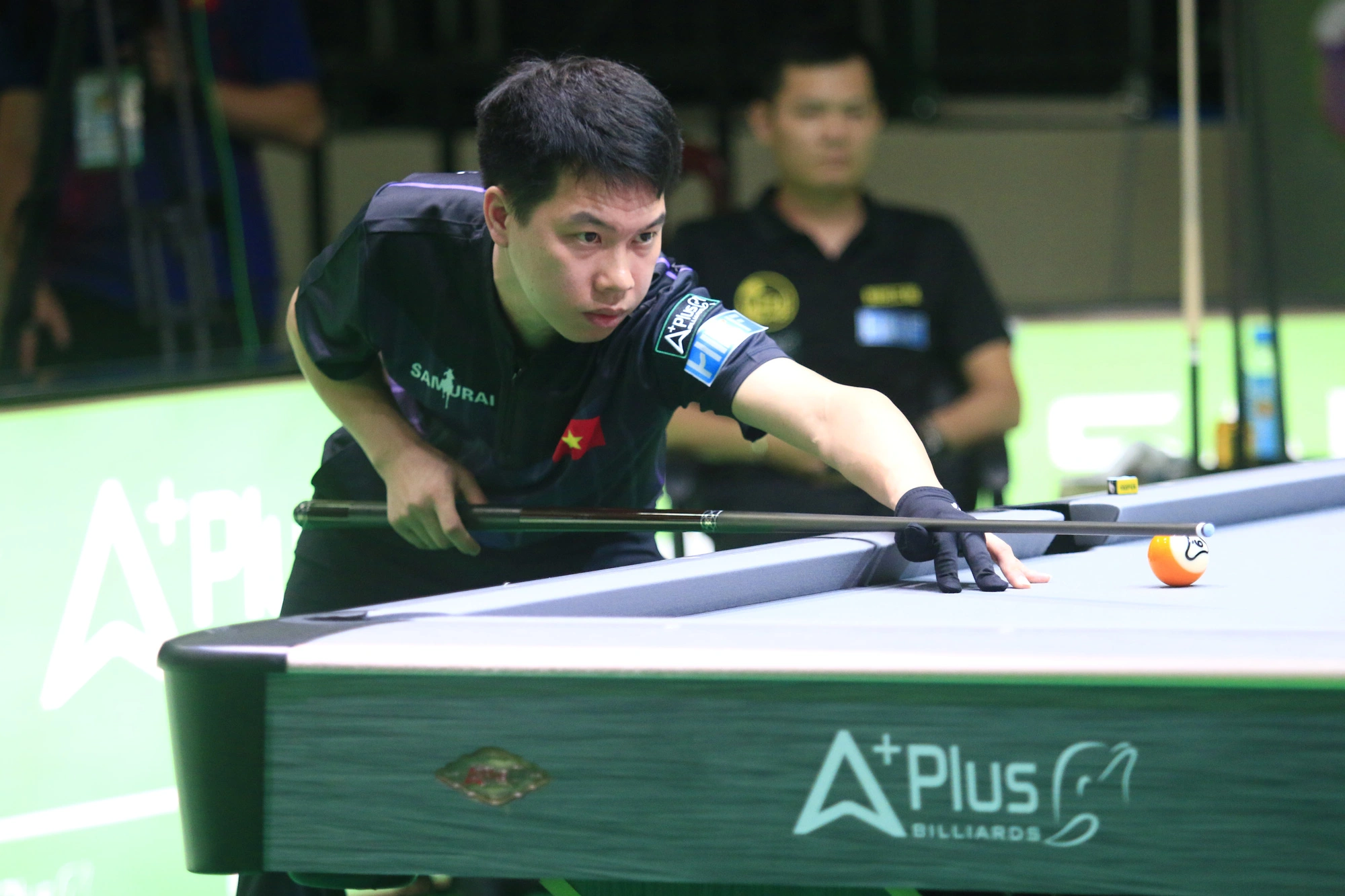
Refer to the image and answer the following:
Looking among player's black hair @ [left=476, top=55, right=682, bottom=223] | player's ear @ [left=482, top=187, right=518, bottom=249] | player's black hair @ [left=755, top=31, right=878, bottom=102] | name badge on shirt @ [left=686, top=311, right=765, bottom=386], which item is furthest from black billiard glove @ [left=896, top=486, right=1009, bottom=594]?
player's black hair @ [left=755, top=31, right=878, bottom=102]

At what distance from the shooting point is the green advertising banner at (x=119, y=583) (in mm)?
2453

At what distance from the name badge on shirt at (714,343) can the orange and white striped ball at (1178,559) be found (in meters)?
0.49

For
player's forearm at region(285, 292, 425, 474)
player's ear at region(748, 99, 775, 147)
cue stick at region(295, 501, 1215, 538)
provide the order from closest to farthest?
1. cue stick at region(295, 501, 1215, 538)
2. player's forearm at region(285, 292, 425, 474)
3. player's ear at region(748, 99, 775, 147)

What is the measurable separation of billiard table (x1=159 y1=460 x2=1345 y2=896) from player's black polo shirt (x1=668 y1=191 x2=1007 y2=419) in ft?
6.45

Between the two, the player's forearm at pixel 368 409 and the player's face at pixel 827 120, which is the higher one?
the player's face at pixel 827 120

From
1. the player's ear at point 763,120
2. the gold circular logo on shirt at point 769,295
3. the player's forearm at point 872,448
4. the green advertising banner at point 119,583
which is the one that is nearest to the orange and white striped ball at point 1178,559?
the player's forearm at point 872,448

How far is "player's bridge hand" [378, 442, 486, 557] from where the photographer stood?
6.31 feet

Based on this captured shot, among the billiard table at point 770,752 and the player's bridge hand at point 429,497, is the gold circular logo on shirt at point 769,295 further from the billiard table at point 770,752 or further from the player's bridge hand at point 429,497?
the billiard table at point 770,752

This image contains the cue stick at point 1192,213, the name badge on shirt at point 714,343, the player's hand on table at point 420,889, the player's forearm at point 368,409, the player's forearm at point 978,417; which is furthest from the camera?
the player's forearm at point 978,417

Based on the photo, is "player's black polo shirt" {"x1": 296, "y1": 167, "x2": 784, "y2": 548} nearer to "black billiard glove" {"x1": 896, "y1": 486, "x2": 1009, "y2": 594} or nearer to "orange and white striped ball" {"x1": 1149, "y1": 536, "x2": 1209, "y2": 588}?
"black billiard glove" {"x1": 896, "y1": 486, "x2": 1009, "y2": 594}

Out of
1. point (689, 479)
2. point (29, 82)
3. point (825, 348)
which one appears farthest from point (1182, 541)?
point (29, 82)

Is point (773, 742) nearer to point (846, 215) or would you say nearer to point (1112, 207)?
point (846, 215)

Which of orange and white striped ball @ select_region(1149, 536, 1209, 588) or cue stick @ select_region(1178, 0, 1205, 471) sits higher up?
cue stick @ select_region(1178, 0, 1205, 471)

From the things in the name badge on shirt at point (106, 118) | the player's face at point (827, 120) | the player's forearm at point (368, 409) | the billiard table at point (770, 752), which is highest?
the name badge on shirt at point (106, 118)
